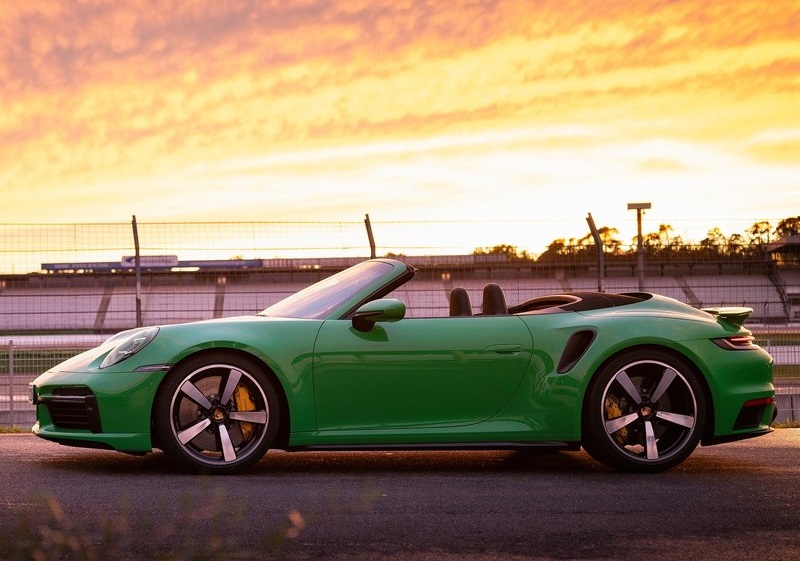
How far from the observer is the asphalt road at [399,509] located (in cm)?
372

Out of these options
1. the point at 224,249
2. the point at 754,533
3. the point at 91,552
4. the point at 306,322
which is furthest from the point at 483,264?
the point at 91,552

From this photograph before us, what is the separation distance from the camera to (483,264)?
36.5 ft

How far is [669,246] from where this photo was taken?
11.8 meters

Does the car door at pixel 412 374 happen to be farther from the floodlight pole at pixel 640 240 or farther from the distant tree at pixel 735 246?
the distant tree at pixel 735 246

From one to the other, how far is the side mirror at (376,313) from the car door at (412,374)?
5cm

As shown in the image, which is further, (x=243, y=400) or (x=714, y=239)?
(x=714, y=239)

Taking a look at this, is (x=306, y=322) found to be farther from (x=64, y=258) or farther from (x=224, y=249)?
(x=64, y=258)

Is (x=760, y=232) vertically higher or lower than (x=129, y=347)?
higher

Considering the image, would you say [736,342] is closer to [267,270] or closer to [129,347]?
[129,347]

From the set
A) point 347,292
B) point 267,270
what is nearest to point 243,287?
point 267,270

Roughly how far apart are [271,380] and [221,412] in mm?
323

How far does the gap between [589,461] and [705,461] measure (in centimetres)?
76

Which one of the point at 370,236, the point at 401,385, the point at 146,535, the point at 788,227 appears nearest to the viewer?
the point at 146,535

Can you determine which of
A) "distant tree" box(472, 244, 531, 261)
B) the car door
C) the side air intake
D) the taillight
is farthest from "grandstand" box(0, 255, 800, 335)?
the car door
